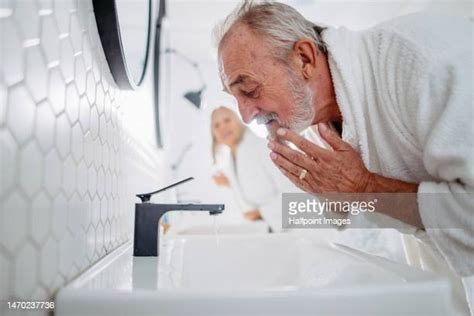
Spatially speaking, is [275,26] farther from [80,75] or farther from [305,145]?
[80,75]

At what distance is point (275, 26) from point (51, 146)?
507 mm

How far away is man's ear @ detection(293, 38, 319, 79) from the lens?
674 mm

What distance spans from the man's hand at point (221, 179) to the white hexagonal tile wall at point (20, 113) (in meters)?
1.77

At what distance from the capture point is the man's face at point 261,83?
659mm

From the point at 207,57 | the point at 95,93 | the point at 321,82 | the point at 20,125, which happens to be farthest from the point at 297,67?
the point at 207,57

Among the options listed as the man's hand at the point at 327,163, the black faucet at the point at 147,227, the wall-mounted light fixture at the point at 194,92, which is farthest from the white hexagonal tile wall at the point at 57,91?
the wall-mounted light fixture at the point at 194,92

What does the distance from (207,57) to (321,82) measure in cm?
161

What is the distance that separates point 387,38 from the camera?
1.90 feet

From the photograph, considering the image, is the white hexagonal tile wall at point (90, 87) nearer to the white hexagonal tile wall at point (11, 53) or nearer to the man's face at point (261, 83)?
the white hexagonal tile wall at point (11, 53)

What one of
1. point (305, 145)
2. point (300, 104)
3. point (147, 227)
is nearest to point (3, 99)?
point (147, 227)

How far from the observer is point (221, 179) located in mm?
2031

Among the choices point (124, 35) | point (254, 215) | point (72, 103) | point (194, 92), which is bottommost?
point (254, 215)

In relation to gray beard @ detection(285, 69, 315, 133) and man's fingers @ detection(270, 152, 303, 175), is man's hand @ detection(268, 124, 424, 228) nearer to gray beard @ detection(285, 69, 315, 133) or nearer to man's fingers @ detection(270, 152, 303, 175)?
man's fingers @ detection(270, 152, 303, 175)

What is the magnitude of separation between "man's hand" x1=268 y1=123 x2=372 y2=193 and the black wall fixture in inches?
10.7
